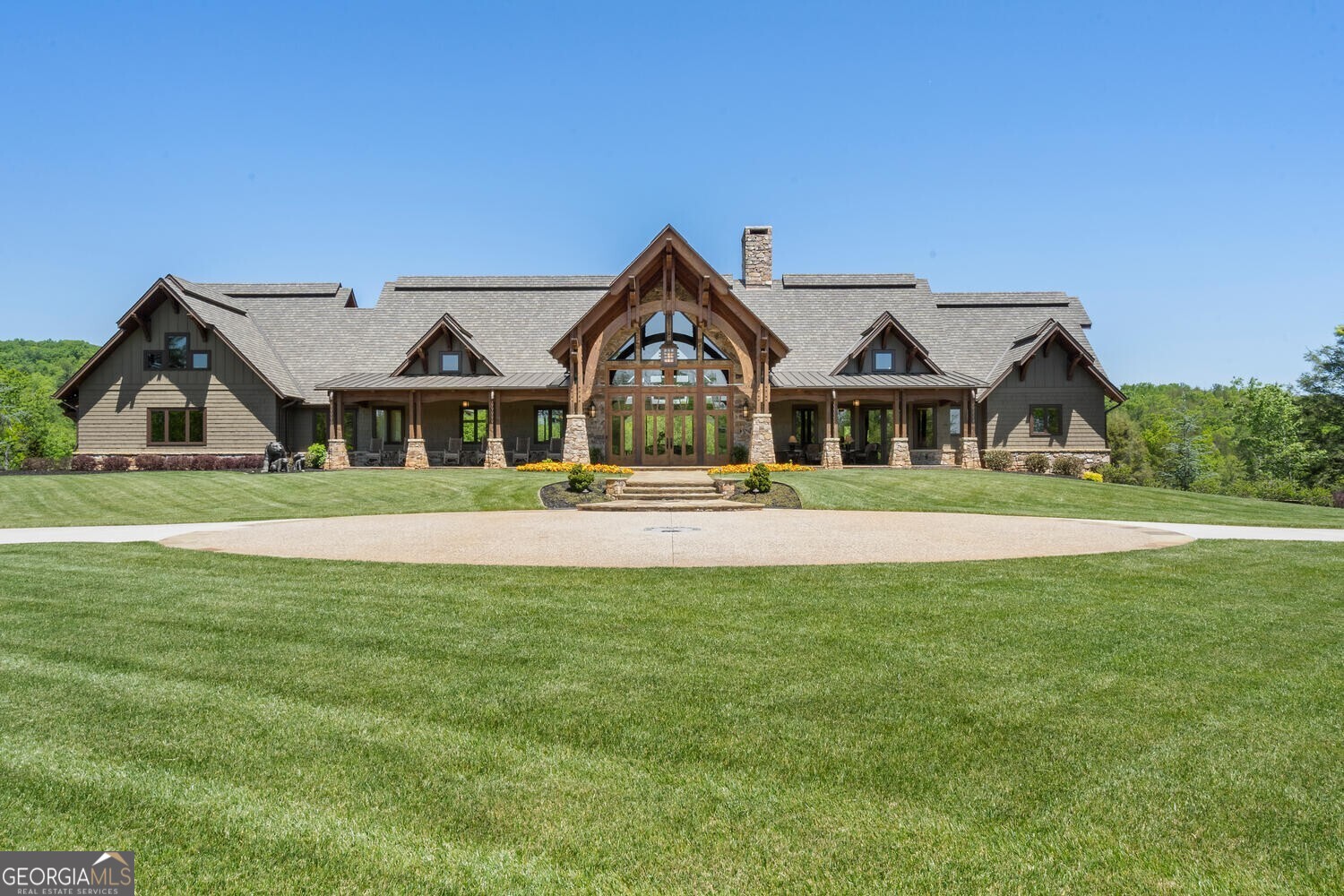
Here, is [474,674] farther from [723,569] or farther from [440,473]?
[440,473]

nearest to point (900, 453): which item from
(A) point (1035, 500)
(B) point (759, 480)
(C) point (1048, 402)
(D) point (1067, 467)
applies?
(D) point (1067, 467)

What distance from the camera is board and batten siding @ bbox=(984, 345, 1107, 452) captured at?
3194 cm

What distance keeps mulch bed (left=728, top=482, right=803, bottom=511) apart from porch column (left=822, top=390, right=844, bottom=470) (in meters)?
8.31

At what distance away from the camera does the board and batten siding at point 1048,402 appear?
3194 centimetres

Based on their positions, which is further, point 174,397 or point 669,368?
point 174,397

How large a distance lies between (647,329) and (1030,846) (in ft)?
87.1

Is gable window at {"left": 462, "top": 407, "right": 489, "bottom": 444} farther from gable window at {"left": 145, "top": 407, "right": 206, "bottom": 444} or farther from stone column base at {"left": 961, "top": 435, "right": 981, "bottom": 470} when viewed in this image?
stone column base at {"left": 961, "top": 435, "right": 981, "bottom": 470}

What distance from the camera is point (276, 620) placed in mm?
6715

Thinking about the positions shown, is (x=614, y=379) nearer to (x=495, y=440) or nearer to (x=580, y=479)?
(x=495, y=440)

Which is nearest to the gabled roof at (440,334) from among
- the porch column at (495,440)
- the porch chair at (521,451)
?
the porch column at (495,440)

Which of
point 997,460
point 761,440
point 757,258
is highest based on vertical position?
point 757,258

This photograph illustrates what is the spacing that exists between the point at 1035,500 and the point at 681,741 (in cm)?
1834

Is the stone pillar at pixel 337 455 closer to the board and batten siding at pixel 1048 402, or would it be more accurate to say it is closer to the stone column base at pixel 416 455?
the stone column base at pixel 416 455

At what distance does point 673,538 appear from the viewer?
12289 mm
